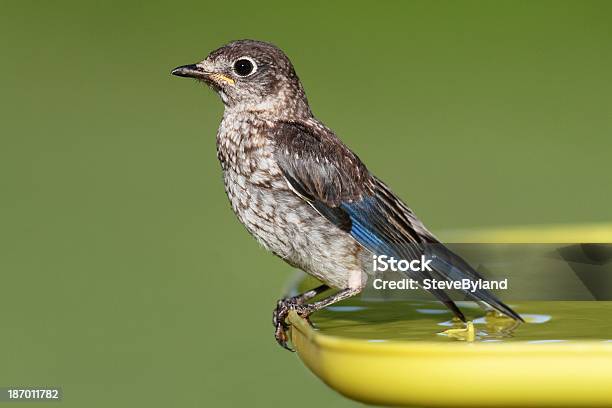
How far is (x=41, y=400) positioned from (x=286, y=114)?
1.51m

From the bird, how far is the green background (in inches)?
76.0

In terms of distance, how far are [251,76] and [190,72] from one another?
0.70 feet

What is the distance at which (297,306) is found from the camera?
366 centimetres

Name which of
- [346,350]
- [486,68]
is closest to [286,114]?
[346,350]

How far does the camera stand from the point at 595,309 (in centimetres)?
323

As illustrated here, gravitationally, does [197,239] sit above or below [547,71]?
below

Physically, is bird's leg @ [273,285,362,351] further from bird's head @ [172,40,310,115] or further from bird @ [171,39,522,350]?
bird's head @ [172,40,310,115]

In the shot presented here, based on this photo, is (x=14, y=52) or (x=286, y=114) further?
(x=14, y=52)

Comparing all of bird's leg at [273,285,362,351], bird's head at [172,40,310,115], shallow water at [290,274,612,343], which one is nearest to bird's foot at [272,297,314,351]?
bird's leg at [273,285,362,351]

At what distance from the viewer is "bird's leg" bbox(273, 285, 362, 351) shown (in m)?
3.59

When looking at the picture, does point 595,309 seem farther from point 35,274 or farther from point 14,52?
point 14,52

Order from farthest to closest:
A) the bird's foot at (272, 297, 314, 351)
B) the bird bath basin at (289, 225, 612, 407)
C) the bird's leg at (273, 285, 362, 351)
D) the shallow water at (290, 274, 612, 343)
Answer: the bird's foot at (272, 297, 314, 351) < the bird's leg at (273, 285, 362, 351) < the shallow water at (290, 274, 612, 343) < the bird bath basin at (289, 225, 612, 407)

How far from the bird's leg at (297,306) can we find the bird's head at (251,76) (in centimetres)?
61

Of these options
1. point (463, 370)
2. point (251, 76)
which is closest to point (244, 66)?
point (251, 76)
